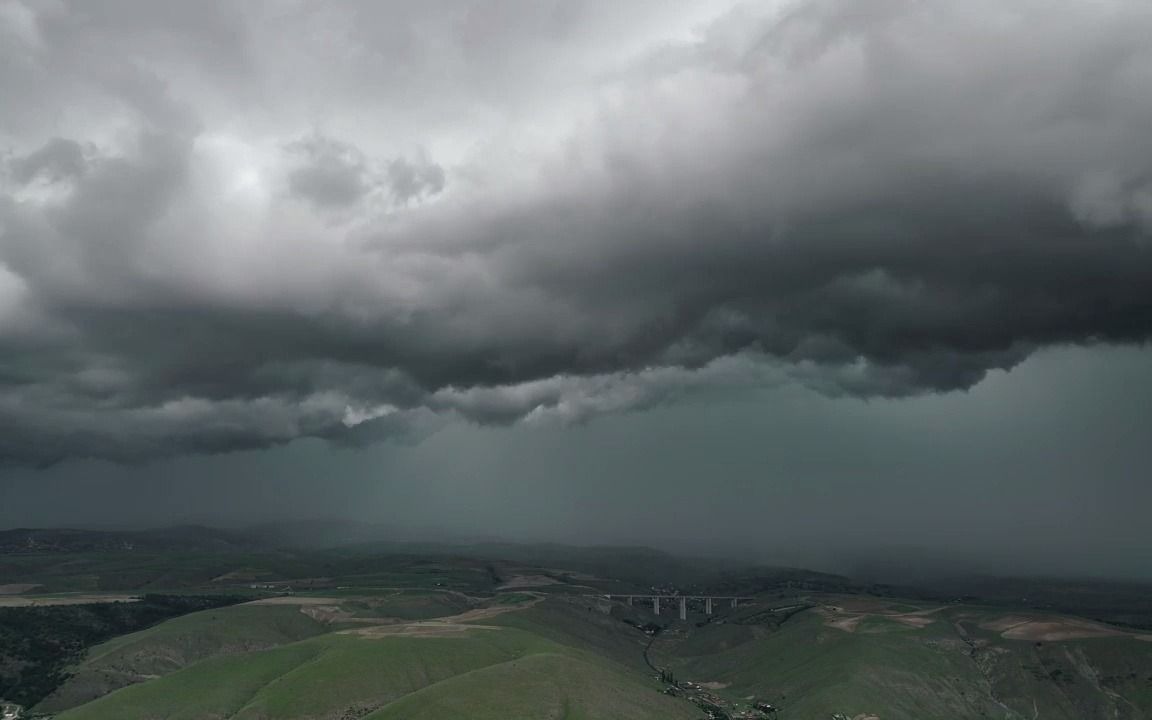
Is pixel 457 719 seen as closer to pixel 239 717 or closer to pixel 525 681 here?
pixel 525 681

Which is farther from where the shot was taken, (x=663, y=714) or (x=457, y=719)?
(x=663, y=714)

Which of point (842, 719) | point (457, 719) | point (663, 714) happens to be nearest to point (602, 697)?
point (663, 714)

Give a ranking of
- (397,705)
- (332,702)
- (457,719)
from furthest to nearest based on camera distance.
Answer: (332,702) < (397,705) < (457,719)

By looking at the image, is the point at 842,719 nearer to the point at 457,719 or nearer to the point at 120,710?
the point at 457,719

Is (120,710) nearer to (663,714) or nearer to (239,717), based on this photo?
(239,717)

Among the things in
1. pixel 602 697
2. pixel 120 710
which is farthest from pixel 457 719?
pixel 120 710

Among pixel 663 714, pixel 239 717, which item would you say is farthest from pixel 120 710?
pixel 663 714

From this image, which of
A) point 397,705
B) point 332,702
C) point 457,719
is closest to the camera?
point 457,719
